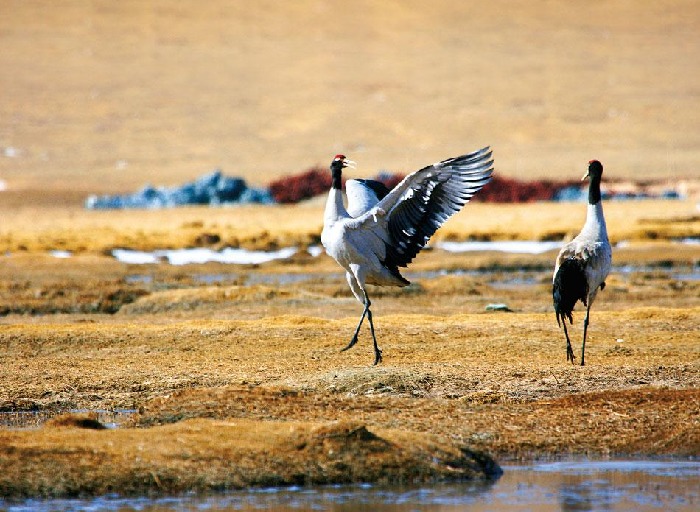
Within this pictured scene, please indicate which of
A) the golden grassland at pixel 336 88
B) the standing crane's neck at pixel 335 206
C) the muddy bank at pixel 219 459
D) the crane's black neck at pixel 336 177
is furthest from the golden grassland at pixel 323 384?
the golden grassland at pixel 336 88

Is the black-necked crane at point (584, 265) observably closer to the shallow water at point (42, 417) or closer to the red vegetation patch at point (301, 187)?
the shallow water at point (42, 417)

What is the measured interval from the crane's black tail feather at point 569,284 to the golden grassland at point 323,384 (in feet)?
2.11

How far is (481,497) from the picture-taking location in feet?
31.0

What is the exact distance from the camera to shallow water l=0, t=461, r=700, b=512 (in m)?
9.12

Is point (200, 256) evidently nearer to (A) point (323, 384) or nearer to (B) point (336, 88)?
(A) point (323, 384)

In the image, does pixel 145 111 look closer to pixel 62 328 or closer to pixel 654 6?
pixel 654 6

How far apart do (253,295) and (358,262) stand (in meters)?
8.43

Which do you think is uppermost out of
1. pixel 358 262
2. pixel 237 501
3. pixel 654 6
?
pixel 654 6

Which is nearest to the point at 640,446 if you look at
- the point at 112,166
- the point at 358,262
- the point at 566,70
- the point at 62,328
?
the point at 358,262

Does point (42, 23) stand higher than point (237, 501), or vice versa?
point (42, 23)

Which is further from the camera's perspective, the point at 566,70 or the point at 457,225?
the point at 566,70

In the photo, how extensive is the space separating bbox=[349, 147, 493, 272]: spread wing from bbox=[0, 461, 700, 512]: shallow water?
4869 millimetres

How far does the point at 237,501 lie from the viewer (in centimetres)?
922

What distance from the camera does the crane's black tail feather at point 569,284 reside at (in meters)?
14.8
